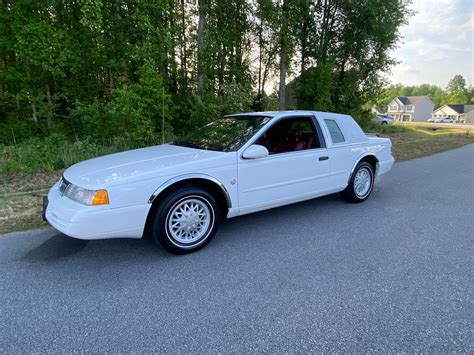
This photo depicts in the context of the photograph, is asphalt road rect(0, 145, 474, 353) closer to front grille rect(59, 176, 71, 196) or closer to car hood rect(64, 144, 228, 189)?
front grille rect(59, 176, 71, 196)

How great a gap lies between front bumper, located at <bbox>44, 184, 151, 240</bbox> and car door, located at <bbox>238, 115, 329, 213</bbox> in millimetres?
1243

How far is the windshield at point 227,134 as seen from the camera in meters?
3.60

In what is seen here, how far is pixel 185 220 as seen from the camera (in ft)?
10.2

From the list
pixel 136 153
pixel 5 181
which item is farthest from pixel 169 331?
pixel 5 181

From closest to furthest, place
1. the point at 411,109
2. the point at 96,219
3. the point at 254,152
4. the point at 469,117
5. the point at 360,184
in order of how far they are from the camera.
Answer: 1. the point at 96,219
2. the point at 254,152
3. the point at 360,184
4. the point at 469,117
5. the point at 411,109

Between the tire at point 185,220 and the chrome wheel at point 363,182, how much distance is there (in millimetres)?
2784

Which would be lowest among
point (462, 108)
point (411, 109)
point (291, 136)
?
point (291, 136)

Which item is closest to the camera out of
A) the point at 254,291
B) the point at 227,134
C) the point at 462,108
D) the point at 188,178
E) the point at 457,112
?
the point at 254,291

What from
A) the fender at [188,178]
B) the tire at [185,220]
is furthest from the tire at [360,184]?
the tire at [185,220]

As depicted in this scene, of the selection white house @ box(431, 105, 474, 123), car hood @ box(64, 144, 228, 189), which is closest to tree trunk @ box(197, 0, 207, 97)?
car hood @ box(64, 144, 228, 189)

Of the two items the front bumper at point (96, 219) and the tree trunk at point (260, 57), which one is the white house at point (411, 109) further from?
the front bumper at point (96, 219)

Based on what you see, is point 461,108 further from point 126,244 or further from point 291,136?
point 126,244

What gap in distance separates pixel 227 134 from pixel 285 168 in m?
0.93

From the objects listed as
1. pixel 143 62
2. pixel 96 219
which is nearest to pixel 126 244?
pixel 96 219
